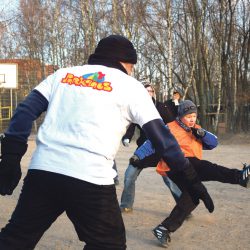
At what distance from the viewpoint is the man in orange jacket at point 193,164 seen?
4.33 metres

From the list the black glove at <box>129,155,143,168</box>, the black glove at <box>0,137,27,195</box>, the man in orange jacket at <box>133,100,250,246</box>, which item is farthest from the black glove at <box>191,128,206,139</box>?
Answer: the black glove at <box>0,137,27,195</box>

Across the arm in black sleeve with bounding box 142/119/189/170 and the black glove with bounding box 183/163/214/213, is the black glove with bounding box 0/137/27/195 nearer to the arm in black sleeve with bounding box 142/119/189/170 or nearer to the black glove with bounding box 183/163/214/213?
the arm in black sleeve with bounding box 142/119/189/170

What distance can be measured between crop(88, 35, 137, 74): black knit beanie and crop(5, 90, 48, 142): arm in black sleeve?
399 mm

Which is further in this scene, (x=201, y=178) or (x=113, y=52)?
(x=201, y=178)

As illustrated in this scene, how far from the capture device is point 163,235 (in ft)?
14.2

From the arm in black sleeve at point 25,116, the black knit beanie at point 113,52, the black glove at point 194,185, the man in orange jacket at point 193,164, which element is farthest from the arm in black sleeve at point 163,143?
the man in orange jacket at point 193,164

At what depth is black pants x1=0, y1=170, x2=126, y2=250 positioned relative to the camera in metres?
2.46

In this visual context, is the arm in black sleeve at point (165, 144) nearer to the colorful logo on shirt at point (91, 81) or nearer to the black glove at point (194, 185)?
the black glove at point (194, 185)

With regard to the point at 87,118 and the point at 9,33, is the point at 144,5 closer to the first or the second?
the point at 9,33

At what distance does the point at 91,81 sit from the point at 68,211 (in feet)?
2.37

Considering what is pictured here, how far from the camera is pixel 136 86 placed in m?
2.61

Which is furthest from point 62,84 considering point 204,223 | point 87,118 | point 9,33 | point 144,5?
point 9,33

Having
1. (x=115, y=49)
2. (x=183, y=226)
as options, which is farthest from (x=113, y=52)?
(x=183, y=226)

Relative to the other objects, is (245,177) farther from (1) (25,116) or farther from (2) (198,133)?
(1) (25,116)
